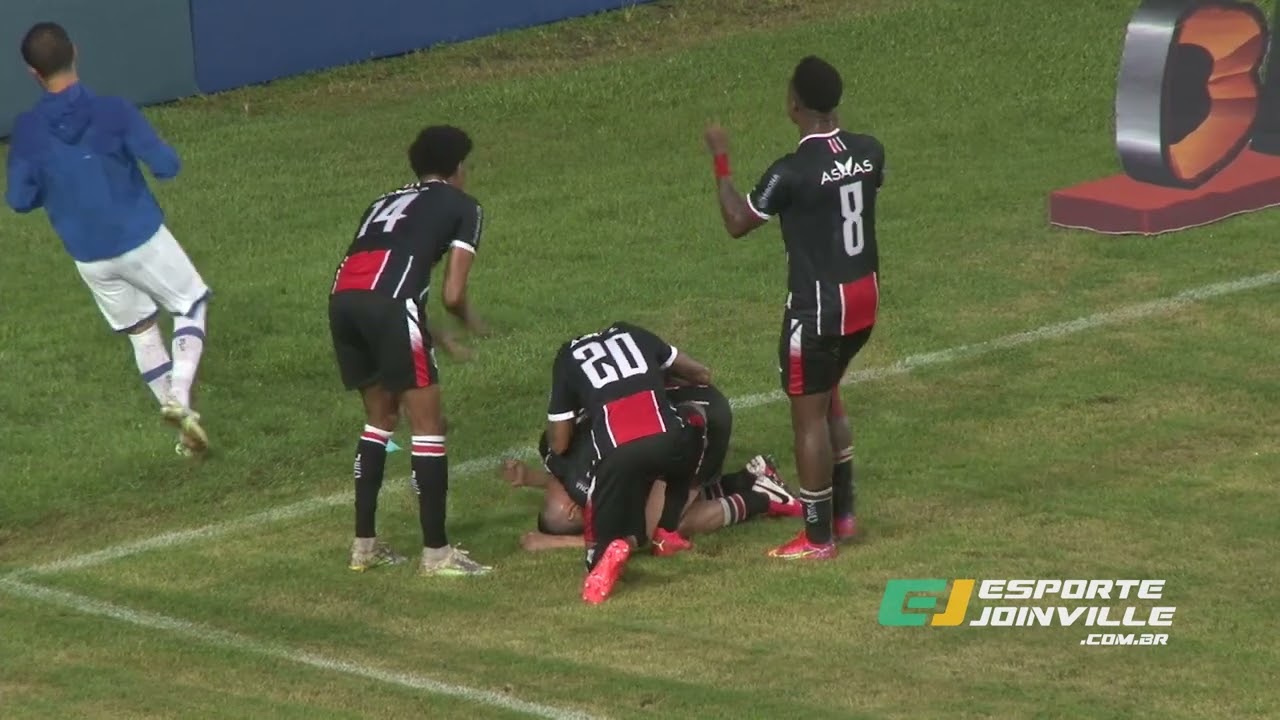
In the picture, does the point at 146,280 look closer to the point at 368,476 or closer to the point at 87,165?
the point at 87,165

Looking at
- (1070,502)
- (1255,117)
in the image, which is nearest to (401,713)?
(1070,502)

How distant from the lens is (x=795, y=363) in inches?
393

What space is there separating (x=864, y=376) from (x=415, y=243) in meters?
4.17

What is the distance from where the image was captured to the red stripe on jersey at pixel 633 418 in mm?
9945

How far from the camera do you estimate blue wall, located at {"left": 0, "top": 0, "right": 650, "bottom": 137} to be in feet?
→ 62.7

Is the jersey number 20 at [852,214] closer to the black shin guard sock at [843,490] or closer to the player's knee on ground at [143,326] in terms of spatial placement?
the black shin guard sock at [843,490]

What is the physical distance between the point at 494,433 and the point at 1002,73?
958 centimetres

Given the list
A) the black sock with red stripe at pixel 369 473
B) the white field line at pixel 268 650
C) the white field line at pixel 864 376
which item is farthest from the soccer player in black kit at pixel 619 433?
the white field line at pixel 864 376

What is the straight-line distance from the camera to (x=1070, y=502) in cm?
1088

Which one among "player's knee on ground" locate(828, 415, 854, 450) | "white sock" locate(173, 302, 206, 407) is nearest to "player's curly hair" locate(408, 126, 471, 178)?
"white sock" locate(173, 302, 206, 407)

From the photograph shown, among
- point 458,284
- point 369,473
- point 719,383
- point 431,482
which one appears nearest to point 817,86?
point 458,284

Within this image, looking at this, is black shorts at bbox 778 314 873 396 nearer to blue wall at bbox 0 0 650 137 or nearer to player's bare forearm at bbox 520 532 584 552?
player's bare forearm at bbox 520 532 584 552

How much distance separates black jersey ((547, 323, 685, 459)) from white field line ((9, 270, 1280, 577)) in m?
1.85

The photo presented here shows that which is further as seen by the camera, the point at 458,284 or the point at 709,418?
the point at 709,418
